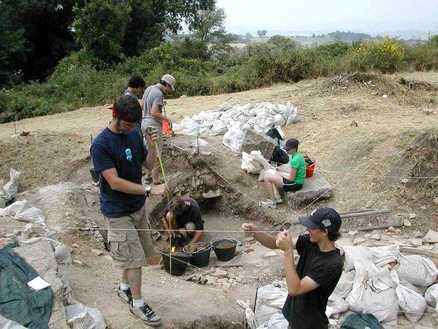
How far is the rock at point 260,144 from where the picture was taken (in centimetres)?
840

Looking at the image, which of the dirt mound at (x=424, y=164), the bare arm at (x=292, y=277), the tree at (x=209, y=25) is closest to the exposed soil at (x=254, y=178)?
the dirt mound at (x=424, y=164)

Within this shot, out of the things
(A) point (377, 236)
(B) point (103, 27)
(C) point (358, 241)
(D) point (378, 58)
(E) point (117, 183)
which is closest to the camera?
(E) point (117, 183)

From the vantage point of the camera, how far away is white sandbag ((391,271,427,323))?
15.5ft

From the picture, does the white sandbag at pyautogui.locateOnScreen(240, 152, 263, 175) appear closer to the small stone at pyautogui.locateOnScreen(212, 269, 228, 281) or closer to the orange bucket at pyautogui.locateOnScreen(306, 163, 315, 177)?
the orange bucket at pyautogui.locateOnScreen(306, 163, 315, 177)

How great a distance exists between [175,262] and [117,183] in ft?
8.33

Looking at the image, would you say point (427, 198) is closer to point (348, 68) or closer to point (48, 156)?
point (48, 156)

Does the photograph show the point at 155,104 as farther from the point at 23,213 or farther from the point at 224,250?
the point at 23,213

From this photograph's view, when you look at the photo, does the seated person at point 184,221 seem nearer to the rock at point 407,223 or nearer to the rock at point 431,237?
the rock at point 407,223

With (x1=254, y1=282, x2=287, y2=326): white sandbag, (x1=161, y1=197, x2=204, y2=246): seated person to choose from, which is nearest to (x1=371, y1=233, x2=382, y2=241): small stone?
(x1=254, y1=282, x2=287, y2=326): white sandbag

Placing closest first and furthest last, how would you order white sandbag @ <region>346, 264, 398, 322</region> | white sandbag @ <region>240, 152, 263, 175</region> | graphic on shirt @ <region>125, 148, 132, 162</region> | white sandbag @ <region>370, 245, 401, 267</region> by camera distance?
graphic on shirt @ <region>125, 148, 132, 162</region> → white sandbag @ <region>346, 264, 398, 322</region> → white sandbag @ <region>370, 245, 401, 267</region> → white sandbag @ <region>240, 152, 263, 175</region>

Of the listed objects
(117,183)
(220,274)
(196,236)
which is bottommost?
(220,274)

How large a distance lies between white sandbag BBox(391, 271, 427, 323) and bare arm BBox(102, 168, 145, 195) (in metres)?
2.84

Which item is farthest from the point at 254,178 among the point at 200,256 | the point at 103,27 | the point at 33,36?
the point at 33,36

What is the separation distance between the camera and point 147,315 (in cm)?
402
